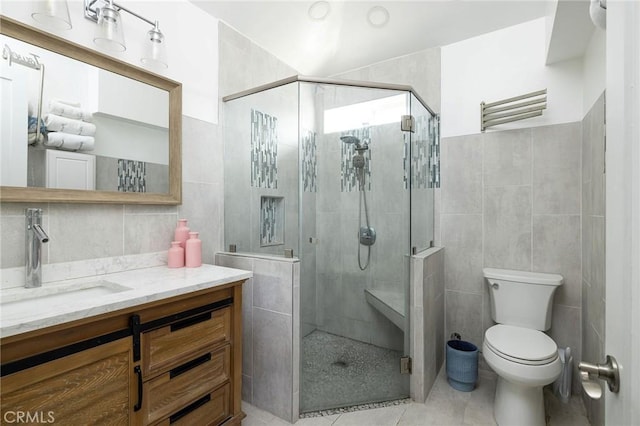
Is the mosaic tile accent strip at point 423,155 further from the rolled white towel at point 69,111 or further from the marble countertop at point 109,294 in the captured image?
the rolled white towel at point 69,111

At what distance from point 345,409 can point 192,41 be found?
2.49m

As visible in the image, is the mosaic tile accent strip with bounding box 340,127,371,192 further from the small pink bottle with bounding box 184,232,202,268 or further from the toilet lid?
the toilet lid

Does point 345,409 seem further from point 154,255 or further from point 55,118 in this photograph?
point 55,118

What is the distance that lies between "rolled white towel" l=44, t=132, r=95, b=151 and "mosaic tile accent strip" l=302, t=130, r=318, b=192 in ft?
3.50

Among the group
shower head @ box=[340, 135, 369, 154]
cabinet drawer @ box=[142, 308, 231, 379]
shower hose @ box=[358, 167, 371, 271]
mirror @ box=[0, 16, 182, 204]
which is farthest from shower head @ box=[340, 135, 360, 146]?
cabinet drawer @ box=[142, 308, 231, 379]

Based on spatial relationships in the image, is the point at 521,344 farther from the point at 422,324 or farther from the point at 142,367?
the point at 142,367

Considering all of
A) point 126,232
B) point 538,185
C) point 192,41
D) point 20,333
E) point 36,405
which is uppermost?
point 192,41

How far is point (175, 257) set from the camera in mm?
1677

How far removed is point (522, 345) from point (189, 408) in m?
1.75

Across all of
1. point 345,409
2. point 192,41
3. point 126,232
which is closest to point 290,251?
point 126,232

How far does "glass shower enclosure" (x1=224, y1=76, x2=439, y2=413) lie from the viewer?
73.0 inches

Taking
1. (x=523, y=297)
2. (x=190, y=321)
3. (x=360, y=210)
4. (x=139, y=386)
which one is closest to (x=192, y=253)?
(x=190, y=321)

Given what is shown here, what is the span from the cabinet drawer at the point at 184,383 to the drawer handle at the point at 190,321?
17cm

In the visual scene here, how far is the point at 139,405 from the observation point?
115 cm
